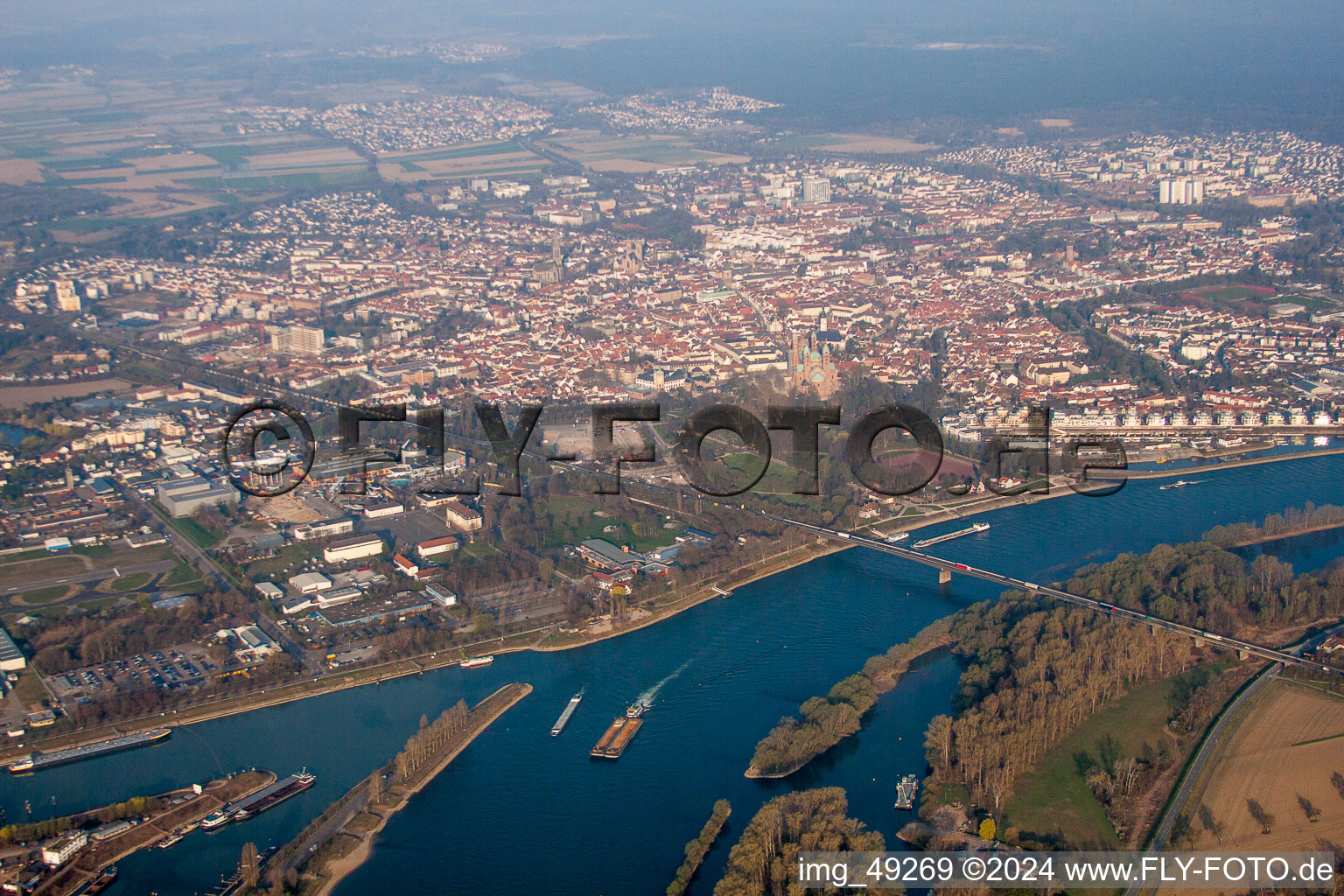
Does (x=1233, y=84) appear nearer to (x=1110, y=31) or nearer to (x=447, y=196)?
(x=1110, y=31)

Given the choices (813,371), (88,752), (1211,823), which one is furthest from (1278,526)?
(88,752)

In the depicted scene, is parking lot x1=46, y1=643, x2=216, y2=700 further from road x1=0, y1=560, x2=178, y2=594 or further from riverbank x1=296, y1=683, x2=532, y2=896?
riverbank x1=296, y1=683, x2=532, y2=896

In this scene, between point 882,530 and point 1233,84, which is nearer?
point 882,530

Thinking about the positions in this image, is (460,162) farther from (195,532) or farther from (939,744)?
(939,744)

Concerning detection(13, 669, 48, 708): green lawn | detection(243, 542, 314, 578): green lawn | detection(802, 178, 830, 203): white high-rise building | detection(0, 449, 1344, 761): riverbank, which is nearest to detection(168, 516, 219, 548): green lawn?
detection(243, 542, 314, 578): green lawn

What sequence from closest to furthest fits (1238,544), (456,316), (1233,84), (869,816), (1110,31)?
(869,816) → (1238,544) → (456,316) → (1233,84) → (1110,31)

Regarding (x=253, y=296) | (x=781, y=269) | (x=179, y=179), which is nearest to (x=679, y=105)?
(x=179, y=179)

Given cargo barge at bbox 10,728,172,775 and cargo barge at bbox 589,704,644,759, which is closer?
cargo barge at bbox 10,728,172,775
